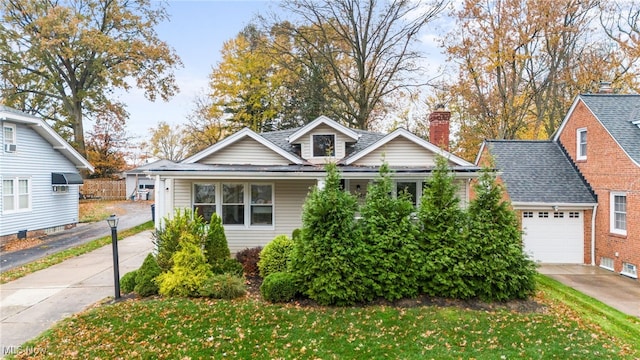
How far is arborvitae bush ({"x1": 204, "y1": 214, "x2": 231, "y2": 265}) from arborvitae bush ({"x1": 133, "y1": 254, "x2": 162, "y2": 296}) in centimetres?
121

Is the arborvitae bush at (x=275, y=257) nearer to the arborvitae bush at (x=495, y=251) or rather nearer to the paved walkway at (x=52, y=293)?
the paved walkway at (x=52, y=293)

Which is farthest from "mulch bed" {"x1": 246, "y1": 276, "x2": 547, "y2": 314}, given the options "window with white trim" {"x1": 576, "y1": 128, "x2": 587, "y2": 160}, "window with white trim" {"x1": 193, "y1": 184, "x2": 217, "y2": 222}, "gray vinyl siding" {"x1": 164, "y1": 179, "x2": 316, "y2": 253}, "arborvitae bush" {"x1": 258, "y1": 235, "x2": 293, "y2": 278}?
"window with white trim" {"x1": 576, "y1": 128, "x2": 587, "y2": 160}

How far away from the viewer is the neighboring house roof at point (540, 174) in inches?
523

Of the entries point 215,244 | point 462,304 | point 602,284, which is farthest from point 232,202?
point 602,284

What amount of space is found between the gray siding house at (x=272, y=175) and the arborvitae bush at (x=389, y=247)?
2469 millimetres

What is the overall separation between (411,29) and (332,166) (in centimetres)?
1778

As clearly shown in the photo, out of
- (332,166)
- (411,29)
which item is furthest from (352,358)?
(411,29)

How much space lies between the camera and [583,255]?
1330 cm

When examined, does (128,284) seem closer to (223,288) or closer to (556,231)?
(223,288)

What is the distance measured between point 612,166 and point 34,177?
77.5 feet

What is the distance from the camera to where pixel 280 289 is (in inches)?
300

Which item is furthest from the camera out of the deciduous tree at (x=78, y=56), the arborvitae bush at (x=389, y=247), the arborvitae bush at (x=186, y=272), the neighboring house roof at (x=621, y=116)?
the deciduous tree at (x=78, y=56)

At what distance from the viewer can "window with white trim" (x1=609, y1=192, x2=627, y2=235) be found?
12.0 meters

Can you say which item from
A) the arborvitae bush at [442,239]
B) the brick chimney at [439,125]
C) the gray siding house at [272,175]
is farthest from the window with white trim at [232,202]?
the brick chimney at [439,125]
